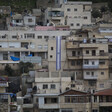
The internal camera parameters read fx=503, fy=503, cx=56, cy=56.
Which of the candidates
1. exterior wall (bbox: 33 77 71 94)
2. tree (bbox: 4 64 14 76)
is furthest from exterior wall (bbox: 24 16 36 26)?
exterior wall (bbox: 33 77 71 94)

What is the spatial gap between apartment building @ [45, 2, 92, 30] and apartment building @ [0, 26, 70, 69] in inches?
160

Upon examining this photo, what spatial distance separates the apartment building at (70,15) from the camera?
5494 centimetres

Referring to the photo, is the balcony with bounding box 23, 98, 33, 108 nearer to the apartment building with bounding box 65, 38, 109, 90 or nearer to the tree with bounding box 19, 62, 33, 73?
the apartment building with bounding box 65, 38, 109, 90

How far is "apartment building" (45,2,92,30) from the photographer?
54938 mm

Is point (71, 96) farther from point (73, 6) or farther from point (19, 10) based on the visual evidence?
point (19, 10)

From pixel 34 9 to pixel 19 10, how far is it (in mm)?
2551

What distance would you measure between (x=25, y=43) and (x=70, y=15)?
30.4 ft

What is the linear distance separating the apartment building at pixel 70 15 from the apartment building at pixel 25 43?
13.3 feet

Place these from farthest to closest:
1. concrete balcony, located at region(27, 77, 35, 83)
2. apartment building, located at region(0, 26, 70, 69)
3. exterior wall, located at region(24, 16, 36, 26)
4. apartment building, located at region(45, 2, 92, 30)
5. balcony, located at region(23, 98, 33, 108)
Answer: exterior wall, located at region(24, 16, 36, 26) < apartment building, located at region(45, 2, 92, 30) < apartment building, located at region(0, 26, 70, 69) < concrete balcony, located at region(27, 77, 35, 83) < balcony, located at region(23, 98, 33, 108)

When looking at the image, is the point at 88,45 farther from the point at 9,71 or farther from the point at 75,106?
the point at 9,71

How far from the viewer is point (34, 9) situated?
61.0 meters

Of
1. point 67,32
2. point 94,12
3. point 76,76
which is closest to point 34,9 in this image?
point 94,12

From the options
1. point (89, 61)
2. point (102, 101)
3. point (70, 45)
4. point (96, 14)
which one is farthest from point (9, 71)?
point (96, 14)

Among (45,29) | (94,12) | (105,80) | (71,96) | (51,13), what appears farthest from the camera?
(94,12)
